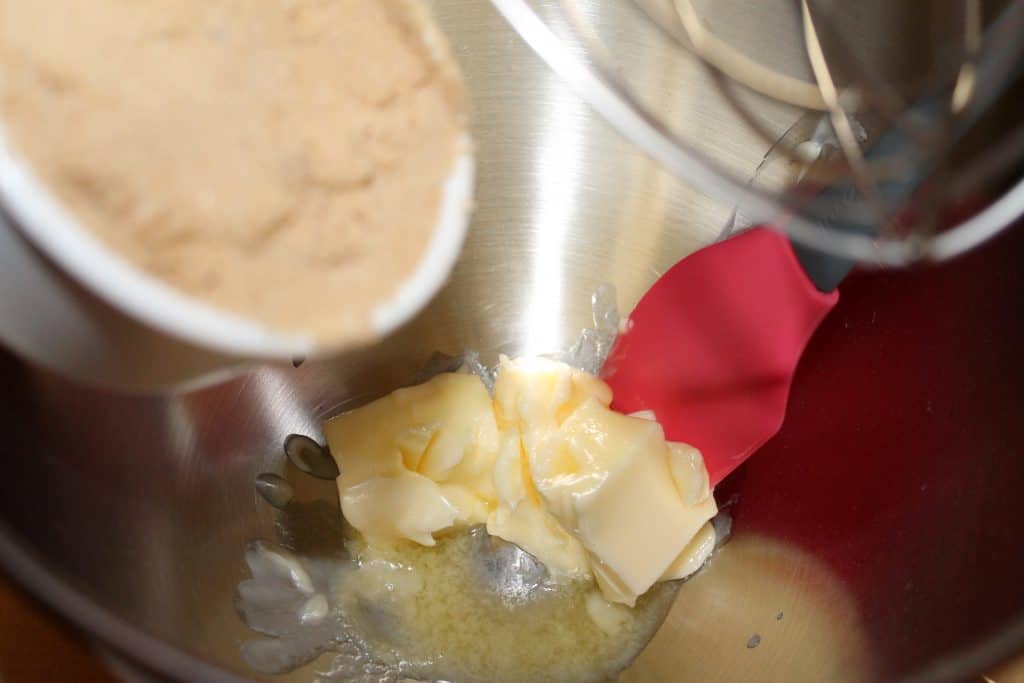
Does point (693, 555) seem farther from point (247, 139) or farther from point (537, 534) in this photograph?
point (247, 139)

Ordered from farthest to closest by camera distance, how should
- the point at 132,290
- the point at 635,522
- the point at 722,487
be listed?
the point at 722,487 → the point at 635,522 → the point at 132,290

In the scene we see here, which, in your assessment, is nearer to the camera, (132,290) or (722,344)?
(132,290)

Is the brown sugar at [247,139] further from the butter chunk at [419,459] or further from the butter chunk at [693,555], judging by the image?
the butter chunk at [693,555]

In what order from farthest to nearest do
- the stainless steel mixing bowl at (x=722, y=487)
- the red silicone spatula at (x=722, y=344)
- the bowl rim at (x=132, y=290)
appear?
the red silicone spatula at (x=722, y=344), the stainless steel mixing bowl at (x=722, y=487), the bowl rim at (x=132, y=290)

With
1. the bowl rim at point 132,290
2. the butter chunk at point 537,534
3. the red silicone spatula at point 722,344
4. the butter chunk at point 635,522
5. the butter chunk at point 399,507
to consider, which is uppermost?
the bowl rim at point 132,290

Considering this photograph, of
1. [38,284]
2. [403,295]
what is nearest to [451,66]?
[403,295]

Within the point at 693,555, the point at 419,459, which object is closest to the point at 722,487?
the point at 693,555

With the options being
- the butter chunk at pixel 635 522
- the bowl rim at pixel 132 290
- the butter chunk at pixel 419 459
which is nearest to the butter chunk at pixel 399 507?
the butter chunk at pixel 419 459
